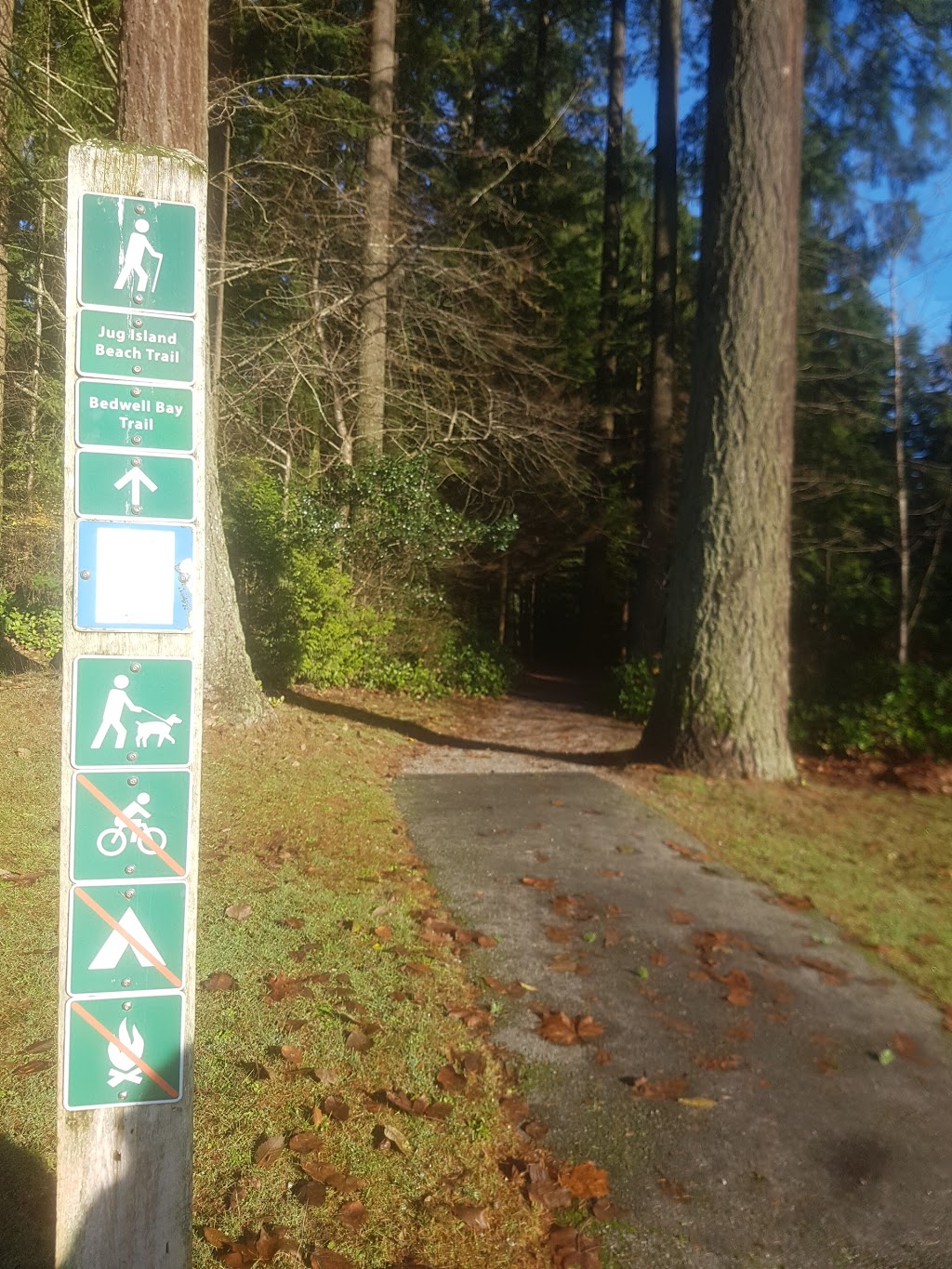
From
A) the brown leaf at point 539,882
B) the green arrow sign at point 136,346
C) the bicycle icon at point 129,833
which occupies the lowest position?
the brown leaf at point 539,882

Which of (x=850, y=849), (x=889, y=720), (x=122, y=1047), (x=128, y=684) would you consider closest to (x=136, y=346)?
(x=128, y=684)

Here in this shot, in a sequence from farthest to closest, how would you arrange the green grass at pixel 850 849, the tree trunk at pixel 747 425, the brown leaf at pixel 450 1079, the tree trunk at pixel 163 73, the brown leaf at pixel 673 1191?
the tree trunk at pixel 747 425 → the tree trunk at pixel 163 73 → the green grass at pixel 850 849 → the brown leaf at pixel 450 1079 → the brown leaf at pixel 673 1191

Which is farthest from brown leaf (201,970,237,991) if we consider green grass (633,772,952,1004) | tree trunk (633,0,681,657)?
tree trunk (633,0,681,657)

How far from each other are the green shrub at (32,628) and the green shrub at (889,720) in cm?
893

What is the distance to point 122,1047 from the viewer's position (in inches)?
92.7

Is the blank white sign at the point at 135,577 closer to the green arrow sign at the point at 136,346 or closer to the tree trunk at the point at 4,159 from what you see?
the green arrow sign at the point at 136,346

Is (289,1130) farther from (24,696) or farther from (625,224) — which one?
(625,224)

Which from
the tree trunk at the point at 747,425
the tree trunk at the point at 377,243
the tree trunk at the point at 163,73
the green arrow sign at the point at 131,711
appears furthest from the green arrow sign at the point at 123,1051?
the tree trunk at the point at 377,243

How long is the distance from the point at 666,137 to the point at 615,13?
17.9 feet

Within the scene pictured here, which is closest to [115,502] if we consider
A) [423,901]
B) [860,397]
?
[423,901]

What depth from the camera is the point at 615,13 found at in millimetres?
22219

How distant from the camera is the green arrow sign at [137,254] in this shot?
230cm

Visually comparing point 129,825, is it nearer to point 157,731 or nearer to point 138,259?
point 157,731

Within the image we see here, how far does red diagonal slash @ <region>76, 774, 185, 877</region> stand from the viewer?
2.29 meters
